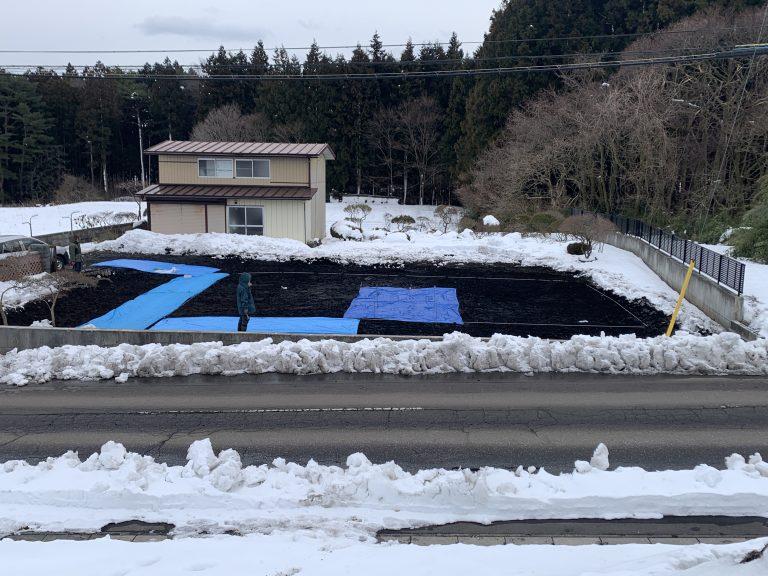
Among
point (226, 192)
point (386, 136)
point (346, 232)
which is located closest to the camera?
point (226, 192)

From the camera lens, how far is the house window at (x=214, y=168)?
31.0 meters

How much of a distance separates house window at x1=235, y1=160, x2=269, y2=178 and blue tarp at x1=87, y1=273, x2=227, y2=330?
9.24m

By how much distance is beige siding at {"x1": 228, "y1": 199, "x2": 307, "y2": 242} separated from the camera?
98.7 ft

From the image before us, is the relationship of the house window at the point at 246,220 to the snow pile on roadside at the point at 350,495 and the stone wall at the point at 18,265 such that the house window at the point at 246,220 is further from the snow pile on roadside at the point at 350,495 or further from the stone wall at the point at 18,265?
the snow pile on roadside at the point at 350,495

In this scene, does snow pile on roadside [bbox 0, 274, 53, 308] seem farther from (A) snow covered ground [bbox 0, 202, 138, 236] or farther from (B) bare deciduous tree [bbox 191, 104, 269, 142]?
(B) bare deciduous tree [bbox 191, 104, 269, 142]

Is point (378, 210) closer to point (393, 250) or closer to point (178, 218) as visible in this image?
point (178, 218)

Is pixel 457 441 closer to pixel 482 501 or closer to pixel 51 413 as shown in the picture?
pixel 482 501

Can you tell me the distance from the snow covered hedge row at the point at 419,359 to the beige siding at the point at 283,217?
18.0 metres

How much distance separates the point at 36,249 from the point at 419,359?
16.0 m

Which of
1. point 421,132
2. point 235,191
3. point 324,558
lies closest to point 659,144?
point 235,191

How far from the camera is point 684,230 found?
95.5 ft

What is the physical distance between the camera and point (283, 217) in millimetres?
30250

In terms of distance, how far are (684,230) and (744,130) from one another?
231 inches

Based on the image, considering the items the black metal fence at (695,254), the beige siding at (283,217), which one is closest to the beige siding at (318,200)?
Result: the beige siding at (283,217)
